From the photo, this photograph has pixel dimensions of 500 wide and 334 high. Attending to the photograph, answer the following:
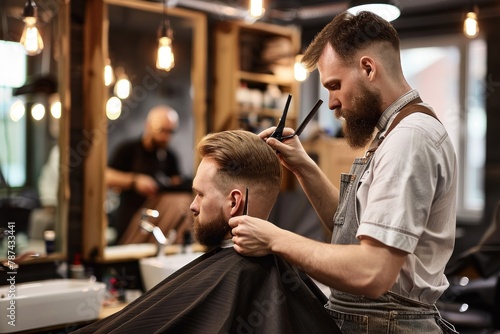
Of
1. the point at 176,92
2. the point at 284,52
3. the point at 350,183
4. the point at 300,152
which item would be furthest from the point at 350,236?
the point at 284,52

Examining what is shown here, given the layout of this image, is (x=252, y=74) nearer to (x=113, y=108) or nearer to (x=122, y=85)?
(x=122, y=85)

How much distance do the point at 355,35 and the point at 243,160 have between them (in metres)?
0.55

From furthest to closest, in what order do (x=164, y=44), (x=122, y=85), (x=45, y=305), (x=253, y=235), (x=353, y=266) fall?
(x=122, y=85) < (x=164, y=44) < (x=45, y=305) < (x=253, y=235) < (x=353, y=266)

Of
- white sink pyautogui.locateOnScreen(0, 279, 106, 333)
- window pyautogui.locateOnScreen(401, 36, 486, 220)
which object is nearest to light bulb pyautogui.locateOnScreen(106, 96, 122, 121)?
white sink pyautogui.locateOnScreen(0, 279, 106, 333)

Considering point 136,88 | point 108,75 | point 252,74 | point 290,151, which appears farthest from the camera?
point 252,74

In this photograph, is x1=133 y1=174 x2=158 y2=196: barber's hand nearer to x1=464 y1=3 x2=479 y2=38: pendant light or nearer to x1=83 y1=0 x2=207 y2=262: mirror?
x1=83 y1=0 x2=207 y2=262: mirror

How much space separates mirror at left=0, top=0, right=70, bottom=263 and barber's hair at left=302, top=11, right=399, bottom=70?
206cm

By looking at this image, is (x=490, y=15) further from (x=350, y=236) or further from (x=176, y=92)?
(x=350, y=236)

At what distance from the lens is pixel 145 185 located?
13.4 ft

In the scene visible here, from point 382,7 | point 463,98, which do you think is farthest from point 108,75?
point 463,98

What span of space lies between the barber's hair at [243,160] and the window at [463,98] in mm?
4458

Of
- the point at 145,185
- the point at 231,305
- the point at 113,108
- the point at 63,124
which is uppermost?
the point at 113,108

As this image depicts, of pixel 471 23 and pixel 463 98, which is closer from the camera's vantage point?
pixel 471 23

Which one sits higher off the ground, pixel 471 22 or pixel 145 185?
pixel 471 22
